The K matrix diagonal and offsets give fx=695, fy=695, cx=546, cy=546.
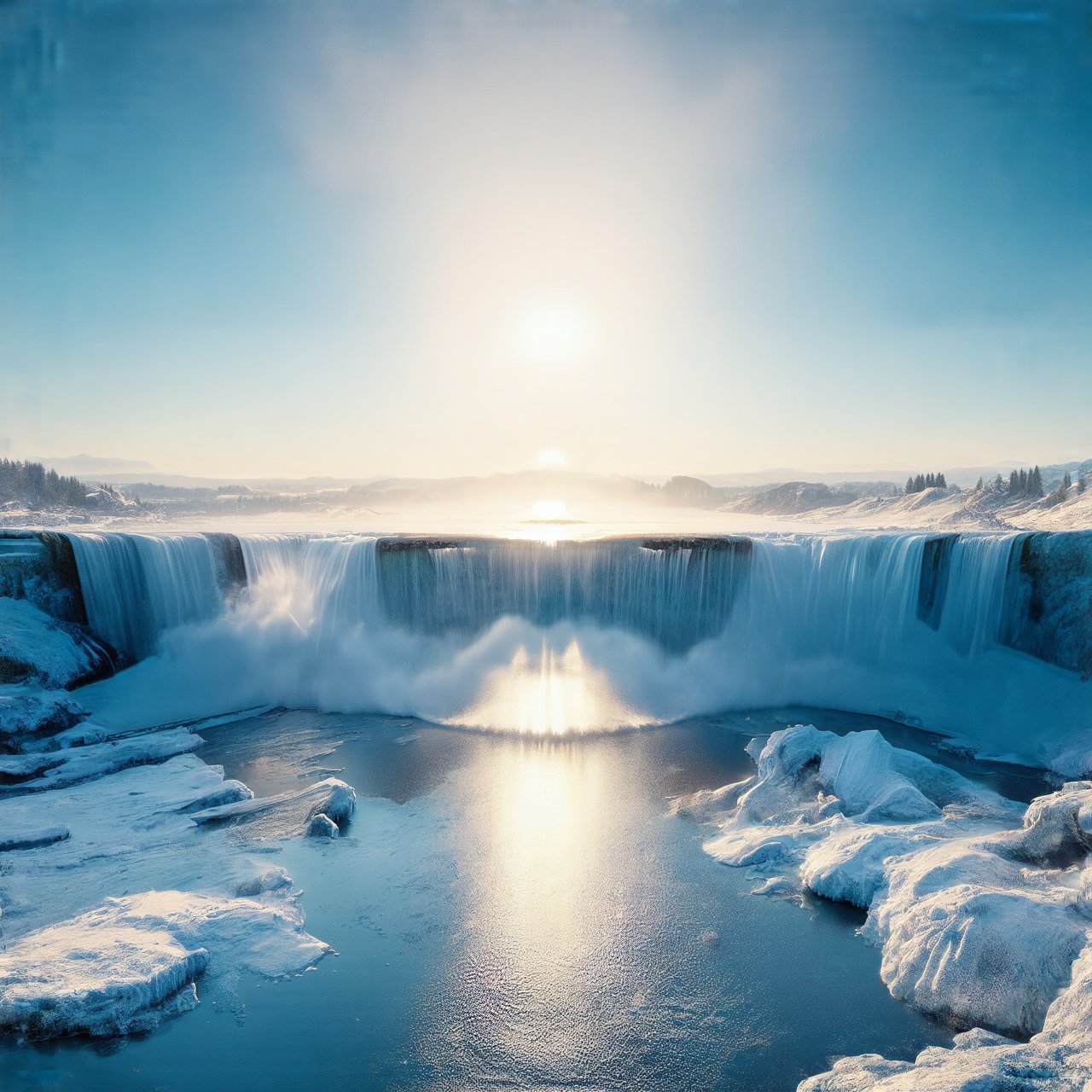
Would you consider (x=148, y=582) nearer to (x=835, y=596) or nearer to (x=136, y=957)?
(x=136, y=957)

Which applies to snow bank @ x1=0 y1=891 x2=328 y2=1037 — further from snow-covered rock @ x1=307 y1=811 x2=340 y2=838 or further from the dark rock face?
the dark rock face

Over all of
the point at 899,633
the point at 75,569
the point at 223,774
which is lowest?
the point at 223,774

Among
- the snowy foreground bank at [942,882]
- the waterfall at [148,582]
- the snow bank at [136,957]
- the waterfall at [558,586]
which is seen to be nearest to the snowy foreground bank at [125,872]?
the snow bank at [136,957]

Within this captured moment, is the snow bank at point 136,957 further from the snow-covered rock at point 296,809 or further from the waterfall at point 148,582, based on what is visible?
the waterfall at point 148,582

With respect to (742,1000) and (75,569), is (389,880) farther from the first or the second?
(75,569)

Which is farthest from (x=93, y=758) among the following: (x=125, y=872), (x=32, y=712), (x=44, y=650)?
(x=125, y=872)

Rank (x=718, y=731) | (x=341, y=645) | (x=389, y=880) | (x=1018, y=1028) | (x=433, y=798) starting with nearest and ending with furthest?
(x=1018, y=1028), (x=389, y=880), (x=433, y=798), (x=718, y=731), (x=341, y=645)

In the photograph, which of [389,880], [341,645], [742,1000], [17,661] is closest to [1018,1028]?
[742,1000]
